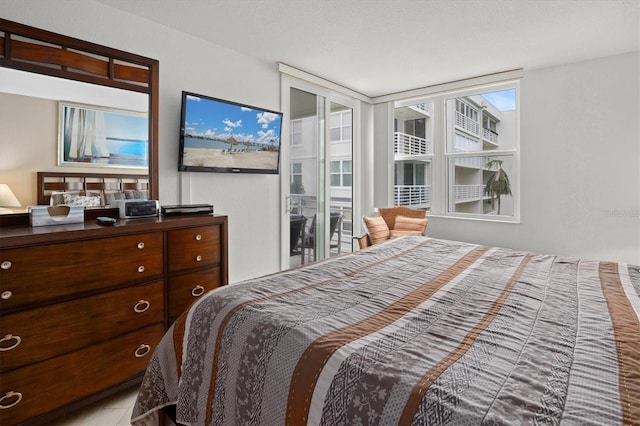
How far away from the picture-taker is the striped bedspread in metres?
0.85

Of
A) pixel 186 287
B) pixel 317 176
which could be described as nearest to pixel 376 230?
pixel 317 176

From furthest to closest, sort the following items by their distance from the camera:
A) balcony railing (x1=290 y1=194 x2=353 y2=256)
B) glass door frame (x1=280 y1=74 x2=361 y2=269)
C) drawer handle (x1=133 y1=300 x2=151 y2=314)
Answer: balcony railing (x1=290 y1=194 x2=353 y2=256) → glass door frame (x1=280 y1=74 x2=361 y2=269) → drawer handle (x1=133 y1=300 x2=151 y2=314)

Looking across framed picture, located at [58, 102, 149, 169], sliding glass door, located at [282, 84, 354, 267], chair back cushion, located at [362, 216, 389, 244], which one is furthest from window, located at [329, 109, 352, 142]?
framed picture, located at [58, 102, 149, 169]

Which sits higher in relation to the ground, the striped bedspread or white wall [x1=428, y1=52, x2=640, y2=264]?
white wall [x1=428, y1=52, x2=640, y2=264]

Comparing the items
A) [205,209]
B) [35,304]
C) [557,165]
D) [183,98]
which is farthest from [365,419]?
[557,165]

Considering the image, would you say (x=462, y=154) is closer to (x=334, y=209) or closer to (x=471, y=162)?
(x=471, y=162)

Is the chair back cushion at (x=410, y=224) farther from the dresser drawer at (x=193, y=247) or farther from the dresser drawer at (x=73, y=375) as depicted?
the dresser drawer at (x=73, y=375)

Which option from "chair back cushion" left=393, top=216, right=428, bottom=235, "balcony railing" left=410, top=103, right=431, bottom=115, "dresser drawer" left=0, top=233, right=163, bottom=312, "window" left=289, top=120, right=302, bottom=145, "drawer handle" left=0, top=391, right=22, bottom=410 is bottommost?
"drawer handle" left=0, top=391, right=22, bottom=410

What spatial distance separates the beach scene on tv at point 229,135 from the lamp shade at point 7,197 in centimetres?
111

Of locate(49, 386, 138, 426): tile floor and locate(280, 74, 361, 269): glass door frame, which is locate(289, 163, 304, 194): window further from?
locate(49, 386, 138, 426): tile floor

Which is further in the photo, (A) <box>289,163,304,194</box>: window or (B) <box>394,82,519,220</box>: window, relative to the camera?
(B) <box>394,82,519,220</box>: window

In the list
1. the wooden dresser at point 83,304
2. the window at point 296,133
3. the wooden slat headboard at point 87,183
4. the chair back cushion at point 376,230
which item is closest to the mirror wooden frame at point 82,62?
the wooden slat headboard at point 87,183

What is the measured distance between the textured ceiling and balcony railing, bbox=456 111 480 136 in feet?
2.33

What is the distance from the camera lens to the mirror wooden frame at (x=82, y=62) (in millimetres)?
2010
